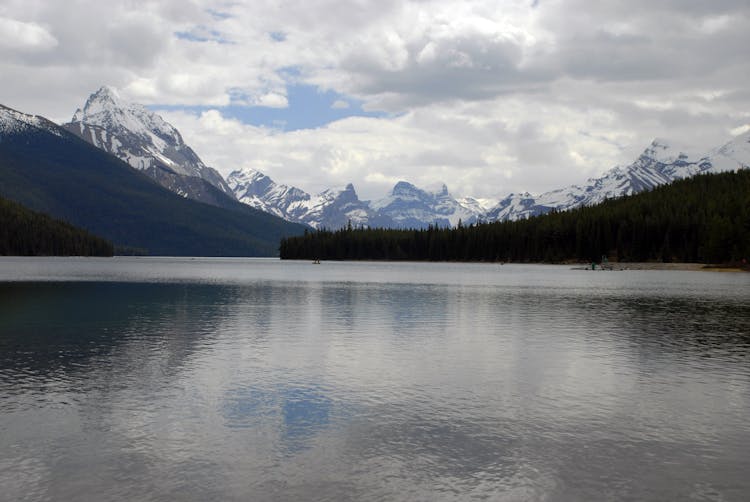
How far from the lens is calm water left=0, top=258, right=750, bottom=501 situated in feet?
66.1

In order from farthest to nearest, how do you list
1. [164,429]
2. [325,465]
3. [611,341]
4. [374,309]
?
[374,309], [611,341], [164,429], [325,465]

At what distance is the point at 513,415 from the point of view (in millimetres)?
28156

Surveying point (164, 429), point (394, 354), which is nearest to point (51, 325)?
point (394, 354)

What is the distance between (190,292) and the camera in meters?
99.7

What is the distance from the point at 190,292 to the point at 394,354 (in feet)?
208

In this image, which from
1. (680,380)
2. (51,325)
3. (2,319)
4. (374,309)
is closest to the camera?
(680,380)

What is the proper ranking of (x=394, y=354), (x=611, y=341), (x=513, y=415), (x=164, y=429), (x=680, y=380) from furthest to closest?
1. (x=611, y=341)
2. (x=394, y=354)
3. (x=680, y=380)
4. (x=513, y=415)
5. (x=164, y=429)

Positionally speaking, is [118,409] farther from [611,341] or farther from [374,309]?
[374,309]

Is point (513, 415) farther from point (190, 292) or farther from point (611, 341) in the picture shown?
point (190, 292)

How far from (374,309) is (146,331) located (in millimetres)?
27911

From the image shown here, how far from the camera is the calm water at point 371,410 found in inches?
793

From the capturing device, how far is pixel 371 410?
28812 mm

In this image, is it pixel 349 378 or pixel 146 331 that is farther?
pixel 146 331

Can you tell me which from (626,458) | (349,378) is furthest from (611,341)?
(626,458)
